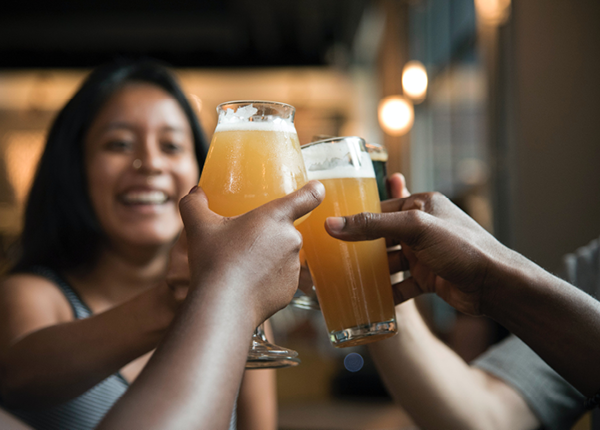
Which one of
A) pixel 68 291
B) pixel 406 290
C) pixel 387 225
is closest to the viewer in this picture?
pixel 387 225

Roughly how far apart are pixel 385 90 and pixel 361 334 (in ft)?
21.1

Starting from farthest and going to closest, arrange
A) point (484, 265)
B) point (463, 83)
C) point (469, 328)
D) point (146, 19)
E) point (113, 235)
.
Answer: point (146, 19) → point (463, 83) → point (469, 328) → point (113, 235) → point (484, 265)

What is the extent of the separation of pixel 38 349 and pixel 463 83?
168 inches

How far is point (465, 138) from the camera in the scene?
464 cm

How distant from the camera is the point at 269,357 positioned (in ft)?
2.88

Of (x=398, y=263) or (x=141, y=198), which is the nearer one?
(x=398, y=263)

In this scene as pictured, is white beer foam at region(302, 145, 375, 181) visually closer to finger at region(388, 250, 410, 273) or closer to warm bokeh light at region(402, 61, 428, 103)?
finger at region(388, 250, 410, 273)

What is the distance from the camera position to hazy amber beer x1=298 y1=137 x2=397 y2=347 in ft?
3.33

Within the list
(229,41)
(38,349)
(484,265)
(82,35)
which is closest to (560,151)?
(484,265)

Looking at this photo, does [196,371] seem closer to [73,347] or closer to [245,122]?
[245,122]

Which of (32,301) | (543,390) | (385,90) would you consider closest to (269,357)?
(543,390)

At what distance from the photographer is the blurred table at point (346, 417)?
1478 millimetres

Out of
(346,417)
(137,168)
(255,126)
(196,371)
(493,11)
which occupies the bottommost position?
(346,417)

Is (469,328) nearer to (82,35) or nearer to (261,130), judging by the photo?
(261,130)
